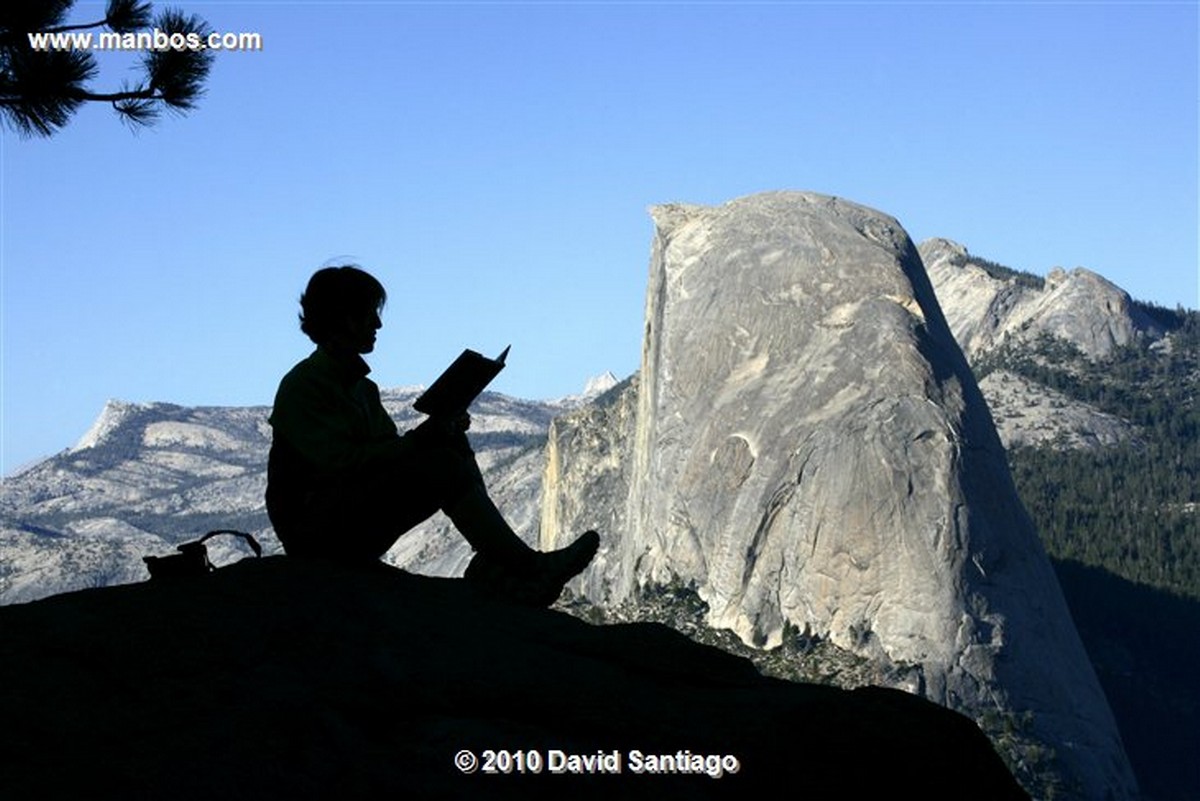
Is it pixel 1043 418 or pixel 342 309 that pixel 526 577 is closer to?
pixel 342 309

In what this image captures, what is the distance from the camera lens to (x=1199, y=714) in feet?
453

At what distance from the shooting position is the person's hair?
1206 centimetres

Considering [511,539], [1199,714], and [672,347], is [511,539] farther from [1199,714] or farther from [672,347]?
[1199,714]

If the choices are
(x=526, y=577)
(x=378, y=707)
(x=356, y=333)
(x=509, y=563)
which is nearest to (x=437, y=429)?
(x=356, y=333)

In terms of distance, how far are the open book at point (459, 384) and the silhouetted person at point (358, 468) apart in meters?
0.09

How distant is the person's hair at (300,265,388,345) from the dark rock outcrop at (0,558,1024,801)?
148 cm

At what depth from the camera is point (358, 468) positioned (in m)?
11.6

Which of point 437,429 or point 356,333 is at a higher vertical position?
point 356,333

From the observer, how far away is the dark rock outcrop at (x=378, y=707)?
9.25 metres

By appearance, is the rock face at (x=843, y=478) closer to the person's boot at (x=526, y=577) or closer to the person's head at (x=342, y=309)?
the person's boot at (x=526, y=577)

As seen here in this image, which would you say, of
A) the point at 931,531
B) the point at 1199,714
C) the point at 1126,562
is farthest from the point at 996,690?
the point at 1126,562

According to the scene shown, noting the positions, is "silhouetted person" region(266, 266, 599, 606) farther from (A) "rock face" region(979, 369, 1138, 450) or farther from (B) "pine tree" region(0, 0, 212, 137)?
(A) "rock face" region(979, 369, 1138, 450)

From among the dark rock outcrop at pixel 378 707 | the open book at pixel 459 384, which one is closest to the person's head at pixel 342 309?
the open book at pixel 459 384

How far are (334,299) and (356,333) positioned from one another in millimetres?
248
